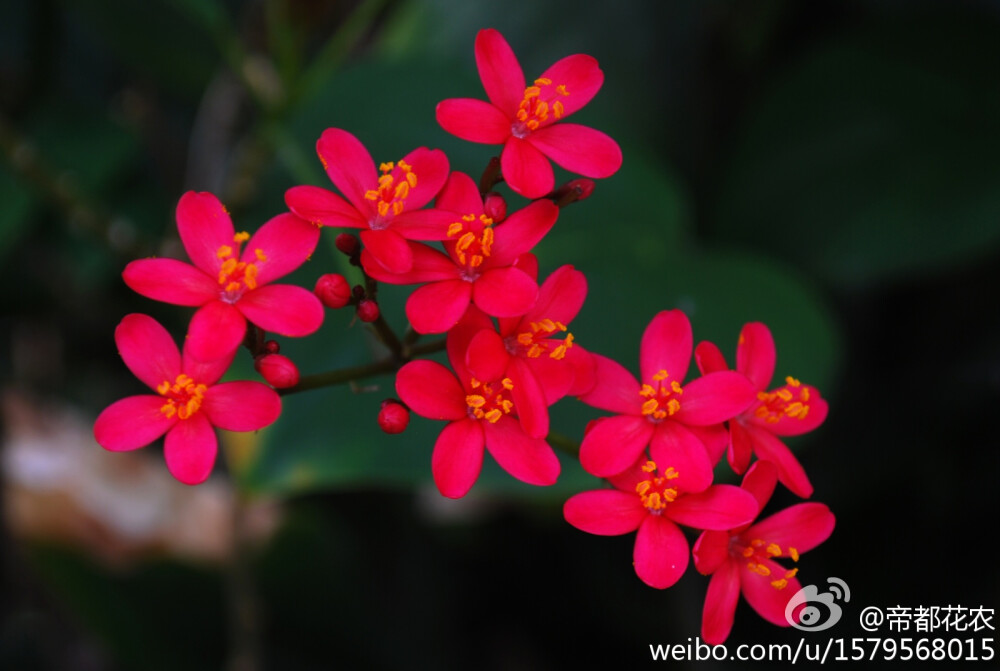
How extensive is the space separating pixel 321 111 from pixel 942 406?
3.11ft

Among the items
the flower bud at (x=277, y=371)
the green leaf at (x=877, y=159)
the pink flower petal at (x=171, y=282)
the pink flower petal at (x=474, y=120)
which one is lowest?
the flower bud at (x=277, y=371)

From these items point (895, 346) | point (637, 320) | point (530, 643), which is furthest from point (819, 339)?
point (530, 643)

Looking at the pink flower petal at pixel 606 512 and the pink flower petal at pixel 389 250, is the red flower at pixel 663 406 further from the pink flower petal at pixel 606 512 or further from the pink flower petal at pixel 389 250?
the pink flower petal at pixel 389 250

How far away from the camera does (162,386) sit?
54cm

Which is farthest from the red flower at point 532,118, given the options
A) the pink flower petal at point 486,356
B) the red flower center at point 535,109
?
the pink flower petal at point 486,356

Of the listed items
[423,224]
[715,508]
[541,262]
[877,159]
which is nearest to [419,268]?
[423,224]

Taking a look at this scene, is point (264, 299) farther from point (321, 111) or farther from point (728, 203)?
point (728, 203)

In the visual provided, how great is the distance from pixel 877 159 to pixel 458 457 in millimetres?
906

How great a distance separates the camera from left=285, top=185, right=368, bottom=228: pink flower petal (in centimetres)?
52

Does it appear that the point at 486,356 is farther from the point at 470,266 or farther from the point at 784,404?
the point at 784,404

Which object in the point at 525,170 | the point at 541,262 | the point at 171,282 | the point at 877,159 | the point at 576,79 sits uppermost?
the point at 877,159

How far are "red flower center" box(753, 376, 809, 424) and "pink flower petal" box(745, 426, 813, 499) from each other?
1 centimetres

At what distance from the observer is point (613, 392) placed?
0.58 meters

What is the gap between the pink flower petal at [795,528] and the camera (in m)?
0.57
